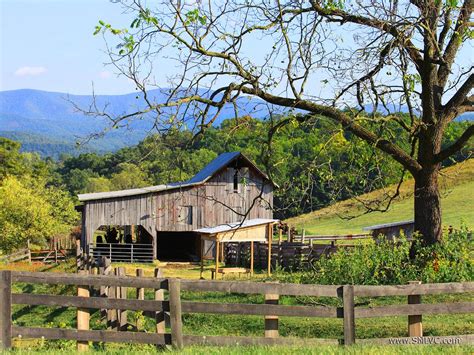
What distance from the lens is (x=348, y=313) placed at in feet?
41.6

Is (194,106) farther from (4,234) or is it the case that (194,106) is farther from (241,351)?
(4,234)

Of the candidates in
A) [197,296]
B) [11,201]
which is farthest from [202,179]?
[197,296]

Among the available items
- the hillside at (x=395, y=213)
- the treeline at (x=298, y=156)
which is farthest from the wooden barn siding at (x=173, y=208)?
the treeline at (x=298, y=156)

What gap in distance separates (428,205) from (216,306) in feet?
39.4

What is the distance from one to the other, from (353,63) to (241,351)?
10.0 m

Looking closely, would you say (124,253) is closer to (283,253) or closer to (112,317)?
(283,253)

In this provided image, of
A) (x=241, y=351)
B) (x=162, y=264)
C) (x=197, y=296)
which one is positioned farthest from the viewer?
(x=162, y=264)

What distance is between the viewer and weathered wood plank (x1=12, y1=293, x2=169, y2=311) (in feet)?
42.0

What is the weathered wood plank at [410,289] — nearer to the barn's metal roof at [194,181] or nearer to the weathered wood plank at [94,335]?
the weathered wood plank at [94,335]

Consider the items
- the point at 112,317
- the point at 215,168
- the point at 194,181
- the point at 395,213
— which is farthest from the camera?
the point at 395,213

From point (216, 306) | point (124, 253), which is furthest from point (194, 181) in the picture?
point (216, 306)

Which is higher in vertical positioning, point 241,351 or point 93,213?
point 93,213

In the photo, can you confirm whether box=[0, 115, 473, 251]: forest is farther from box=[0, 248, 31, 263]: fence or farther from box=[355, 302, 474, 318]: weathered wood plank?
box=[0, 248, 31, 263]: fence

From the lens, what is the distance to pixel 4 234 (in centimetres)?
6166
